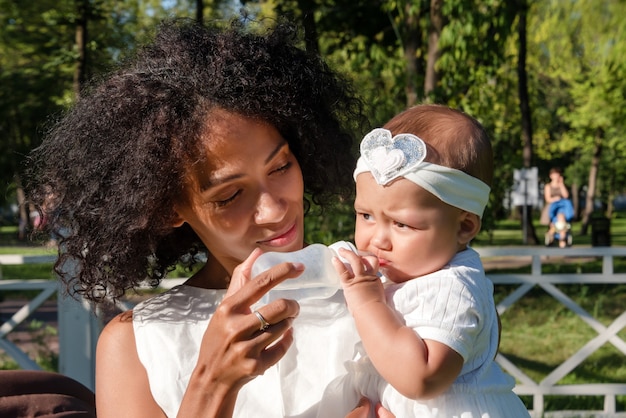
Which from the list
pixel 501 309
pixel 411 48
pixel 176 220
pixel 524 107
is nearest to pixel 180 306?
pixel 176 220

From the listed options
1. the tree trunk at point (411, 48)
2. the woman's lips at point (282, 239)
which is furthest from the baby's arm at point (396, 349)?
the tree trunk at point (411, 48)

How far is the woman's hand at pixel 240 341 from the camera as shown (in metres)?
1.70

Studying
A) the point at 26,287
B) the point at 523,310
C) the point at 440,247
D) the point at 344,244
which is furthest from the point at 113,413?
the point at 523,310

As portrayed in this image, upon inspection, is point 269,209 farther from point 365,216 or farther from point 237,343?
point 237,343

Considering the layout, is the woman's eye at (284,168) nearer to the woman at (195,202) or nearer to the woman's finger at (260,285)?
the woman at (195,202)

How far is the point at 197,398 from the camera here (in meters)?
1.80

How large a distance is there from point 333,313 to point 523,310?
Answer: 8855 mm

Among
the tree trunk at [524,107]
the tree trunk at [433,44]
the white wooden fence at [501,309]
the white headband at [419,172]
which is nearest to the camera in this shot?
the white headband at [419,172]

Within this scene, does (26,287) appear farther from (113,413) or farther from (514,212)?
(514,212)

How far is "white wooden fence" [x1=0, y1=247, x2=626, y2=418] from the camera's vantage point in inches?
215

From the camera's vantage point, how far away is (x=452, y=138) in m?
1.99

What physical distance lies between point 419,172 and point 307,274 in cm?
36

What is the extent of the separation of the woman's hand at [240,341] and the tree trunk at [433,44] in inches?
271

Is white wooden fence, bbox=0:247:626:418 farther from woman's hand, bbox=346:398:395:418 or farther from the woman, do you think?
woman's hand, bbox=346:398:395:418
